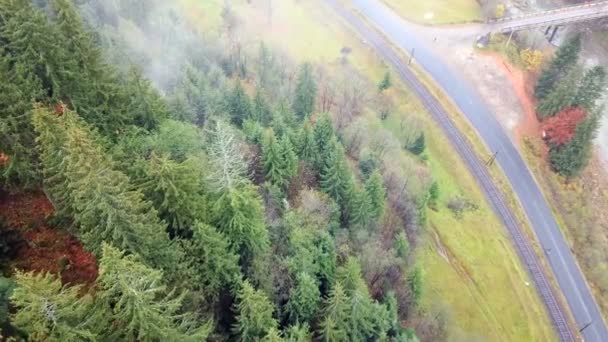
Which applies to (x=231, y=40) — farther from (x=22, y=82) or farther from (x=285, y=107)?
(x=22, y=82)

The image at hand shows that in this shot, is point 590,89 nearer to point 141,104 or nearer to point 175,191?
point 141,104

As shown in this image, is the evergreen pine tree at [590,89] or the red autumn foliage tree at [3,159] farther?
the evergreen pine tree at [590,89]

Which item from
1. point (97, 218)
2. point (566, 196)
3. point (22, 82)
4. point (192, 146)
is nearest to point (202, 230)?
point (97, 218)

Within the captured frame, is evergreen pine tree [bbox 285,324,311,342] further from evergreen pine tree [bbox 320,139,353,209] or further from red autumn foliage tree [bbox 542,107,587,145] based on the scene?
red autumn foliage tree [bbox 542,107,587,145]

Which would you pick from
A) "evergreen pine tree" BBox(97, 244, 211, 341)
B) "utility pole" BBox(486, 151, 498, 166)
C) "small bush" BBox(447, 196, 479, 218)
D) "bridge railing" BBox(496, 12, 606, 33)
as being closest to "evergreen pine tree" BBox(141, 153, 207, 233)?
"evergreen pine tree" BBox(97, 244, 211, 341)

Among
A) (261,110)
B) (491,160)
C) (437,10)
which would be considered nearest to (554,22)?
(437,10)

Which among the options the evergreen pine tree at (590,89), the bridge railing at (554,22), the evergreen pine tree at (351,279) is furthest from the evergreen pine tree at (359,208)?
the bridge railing at (554,22)

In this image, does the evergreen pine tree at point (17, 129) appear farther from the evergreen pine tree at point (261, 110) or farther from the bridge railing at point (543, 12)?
the bridge railing at point (543, 12)
